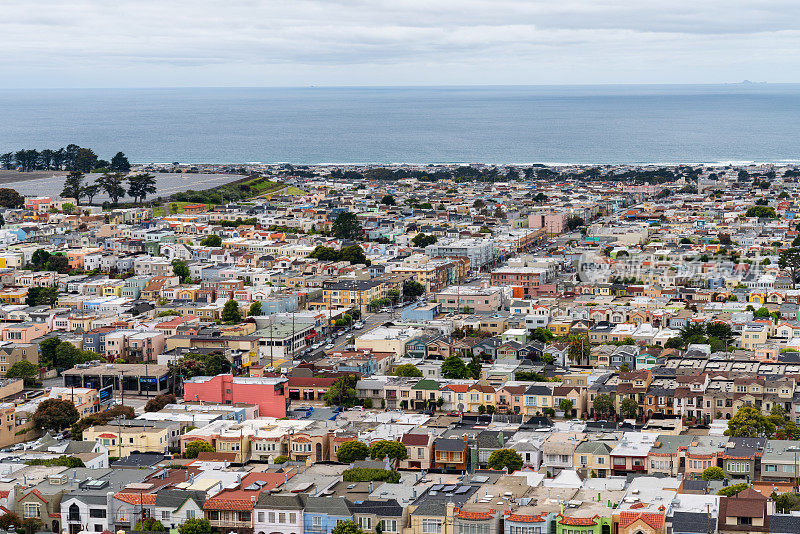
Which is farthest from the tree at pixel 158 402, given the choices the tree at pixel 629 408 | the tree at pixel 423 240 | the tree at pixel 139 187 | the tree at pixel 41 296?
the tree at pixel 139 187

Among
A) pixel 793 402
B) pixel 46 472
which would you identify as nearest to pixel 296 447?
pixel 46 472

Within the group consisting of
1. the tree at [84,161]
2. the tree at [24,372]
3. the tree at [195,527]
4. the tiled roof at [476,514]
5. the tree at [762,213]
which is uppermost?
the tree at [84,161]

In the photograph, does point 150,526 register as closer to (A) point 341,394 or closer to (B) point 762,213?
(A) point 341,394

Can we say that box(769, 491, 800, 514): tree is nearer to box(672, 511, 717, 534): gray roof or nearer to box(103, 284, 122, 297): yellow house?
box(672, 511, 717, 534): gray roof

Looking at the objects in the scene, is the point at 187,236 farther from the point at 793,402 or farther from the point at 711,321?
the point at 793,402

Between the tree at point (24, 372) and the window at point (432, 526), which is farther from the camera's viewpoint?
the tree at point (24, 372)

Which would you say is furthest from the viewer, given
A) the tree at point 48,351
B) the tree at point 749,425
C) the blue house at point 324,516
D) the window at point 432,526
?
the tree at point 48,351

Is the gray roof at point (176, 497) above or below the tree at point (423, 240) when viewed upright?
above

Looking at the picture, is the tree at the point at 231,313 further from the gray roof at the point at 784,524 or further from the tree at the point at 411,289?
the gray roof at the point at 784,524
